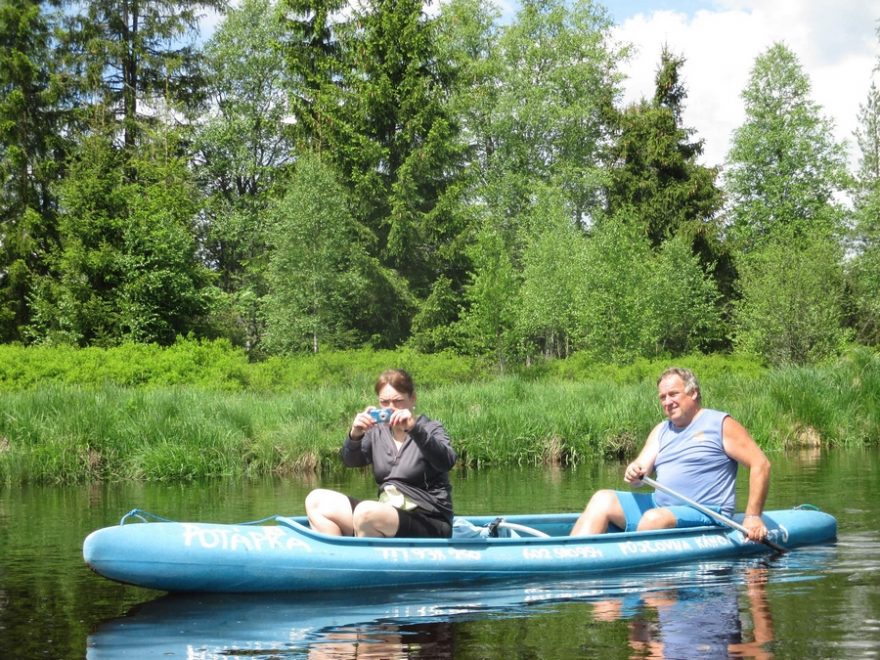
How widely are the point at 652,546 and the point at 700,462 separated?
71cm

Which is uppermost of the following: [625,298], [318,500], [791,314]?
[625,298]

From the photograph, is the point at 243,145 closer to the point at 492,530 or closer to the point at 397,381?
the point at 492,530

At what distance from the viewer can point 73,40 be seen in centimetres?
3825

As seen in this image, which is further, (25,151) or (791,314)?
(25,151)

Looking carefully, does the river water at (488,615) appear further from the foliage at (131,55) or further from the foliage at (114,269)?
the foliage at (131,55)

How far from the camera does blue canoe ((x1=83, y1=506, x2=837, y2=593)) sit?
7.43 meters

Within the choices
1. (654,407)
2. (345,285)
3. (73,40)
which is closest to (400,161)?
(345,285)

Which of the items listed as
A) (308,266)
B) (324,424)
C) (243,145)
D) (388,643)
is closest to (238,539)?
(388,643)

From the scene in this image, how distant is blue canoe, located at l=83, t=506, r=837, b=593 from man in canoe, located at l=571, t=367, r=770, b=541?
0.33m

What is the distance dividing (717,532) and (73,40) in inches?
1361

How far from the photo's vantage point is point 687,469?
8516 millimetres

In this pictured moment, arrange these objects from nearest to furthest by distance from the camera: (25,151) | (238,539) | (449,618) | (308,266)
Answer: (449,618) → (238,539) → (308,266) → (25,151)

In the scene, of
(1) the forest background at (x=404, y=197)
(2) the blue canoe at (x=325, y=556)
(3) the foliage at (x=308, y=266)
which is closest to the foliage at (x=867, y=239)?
(1) the forest background at (x=404, y=197)

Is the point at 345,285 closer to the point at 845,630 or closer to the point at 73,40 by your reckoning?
the point at 73,40
